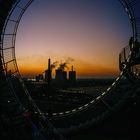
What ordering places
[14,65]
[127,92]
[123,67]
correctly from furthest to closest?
[14,65], [123,67], [127,92]

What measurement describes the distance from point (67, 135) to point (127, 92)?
12.1ft

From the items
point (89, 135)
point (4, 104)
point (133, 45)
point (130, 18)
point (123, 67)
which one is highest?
point (130, 18)

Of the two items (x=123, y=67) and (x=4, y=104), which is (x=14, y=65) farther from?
(x=123, y=67)

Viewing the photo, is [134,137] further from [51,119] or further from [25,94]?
[25,94]

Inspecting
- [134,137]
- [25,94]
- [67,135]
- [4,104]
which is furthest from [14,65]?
[134,137]

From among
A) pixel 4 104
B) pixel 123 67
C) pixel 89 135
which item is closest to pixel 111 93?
pixel 123 67

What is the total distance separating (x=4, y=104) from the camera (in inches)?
685

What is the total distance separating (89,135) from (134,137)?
2.96 meters

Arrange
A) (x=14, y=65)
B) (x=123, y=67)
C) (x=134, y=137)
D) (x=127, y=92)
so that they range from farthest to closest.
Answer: (x=14, y=65), (x=123, y=67), (x=127, y=92), (x=134, y=137)

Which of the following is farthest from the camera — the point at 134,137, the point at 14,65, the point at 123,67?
the point at 14,65

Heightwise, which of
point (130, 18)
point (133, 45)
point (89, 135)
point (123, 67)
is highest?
point (130, 18)

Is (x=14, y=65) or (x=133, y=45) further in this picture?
(x=14, y=65)

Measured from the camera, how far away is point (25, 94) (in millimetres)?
20578

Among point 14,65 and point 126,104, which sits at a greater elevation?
point 14,65
